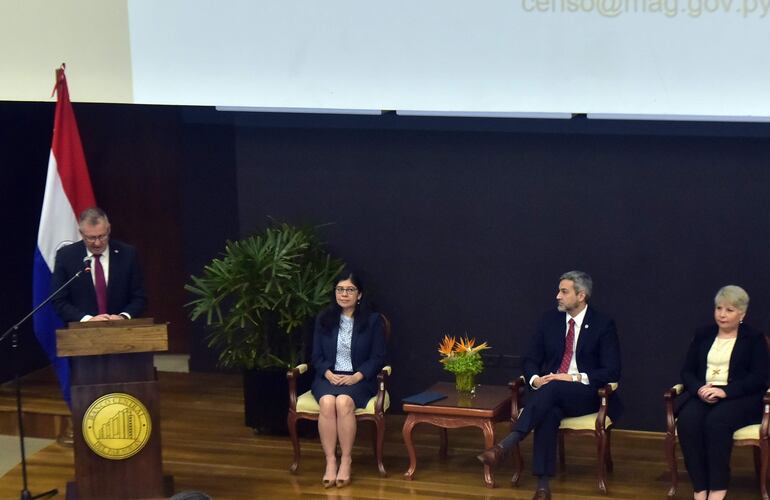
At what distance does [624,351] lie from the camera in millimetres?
7422

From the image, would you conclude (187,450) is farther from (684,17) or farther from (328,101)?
(684,17)

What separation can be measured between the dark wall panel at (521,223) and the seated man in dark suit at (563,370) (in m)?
0.85

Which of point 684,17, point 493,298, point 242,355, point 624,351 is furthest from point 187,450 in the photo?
point 684,17

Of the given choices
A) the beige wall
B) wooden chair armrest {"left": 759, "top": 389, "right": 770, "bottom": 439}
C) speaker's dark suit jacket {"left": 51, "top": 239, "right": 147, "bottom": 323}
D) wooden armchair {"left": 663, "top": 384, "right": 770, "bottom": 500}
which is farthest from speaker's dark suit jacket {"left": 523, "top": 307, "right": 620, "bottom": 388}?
the beige wall

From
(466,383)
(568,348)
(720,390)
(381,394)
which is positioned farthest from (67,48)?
(720,390)

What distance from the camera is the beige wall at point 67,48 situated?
7133mm

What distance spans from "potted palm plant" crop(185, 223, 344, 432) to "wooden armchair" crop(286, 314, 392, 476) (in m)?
0.47

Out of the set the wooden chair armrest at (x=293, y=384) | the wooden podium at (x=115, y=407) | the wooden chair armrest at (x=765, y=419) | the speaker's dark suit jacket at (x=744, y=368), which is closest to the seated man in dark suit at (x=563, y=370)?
the speaker's dark suit jacket at (x=744, y=368)

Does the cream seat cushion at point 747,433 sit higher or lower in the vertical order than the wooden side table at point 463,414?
lower

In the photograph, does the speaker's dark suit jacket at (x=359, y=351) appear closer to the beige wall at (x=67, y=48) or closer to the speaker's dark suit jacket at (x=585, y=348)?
the speaker's dark suit jacket at (x=585, y=348)

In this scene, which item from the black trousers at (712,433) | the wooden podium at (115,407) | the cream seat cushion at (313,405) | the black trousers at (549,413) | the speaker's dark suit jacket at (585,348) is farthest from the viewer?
the cream seat cushion at (313,405)

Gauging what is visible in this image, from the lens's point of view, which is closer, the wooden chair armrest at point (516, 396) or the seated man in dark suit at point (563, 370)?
the seated man in dark suit at point (563, 370)

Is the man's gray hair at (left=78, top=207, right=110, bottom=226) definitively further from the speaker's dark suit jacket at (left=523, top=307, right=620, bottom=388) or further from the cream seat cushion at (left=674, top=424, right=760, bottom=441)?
the cream seat cushion at (left=674, top=424, right=760, bottom=441)

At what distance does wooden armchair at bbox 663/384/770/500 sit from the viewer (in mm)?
6023
